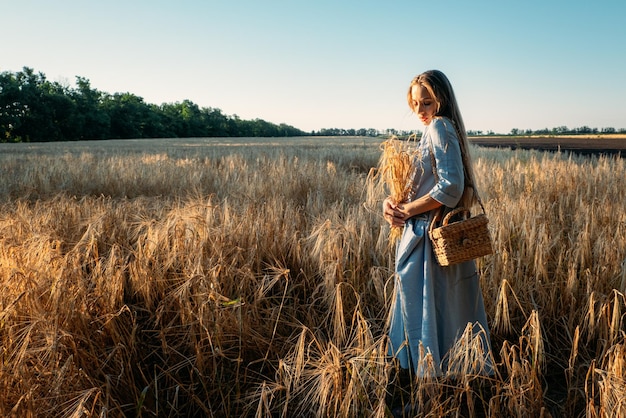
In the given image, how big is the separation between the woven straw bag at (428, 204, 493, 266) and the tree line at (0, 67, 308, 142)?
5011cm

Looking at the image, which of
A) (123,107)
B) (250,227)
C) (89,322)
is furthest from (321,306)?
(123,107)

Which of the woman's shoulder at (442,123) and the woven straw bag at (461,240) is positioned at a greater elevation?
the woman's shoulder at (442,123)

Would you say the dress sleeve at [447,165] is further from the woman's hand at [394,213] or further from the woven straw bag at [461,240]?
the woman's hand at [394,213]

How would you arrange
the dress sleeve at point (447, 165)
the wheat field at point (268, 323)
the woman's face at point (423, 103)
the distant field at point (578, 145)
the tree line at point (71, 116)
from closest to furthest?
the wheat field at point (268, 323), the dress sleeve at point (447, 165), the woman's face at point (423, 103), the distant field at point (578, 145), the tree line at point (71, 116)

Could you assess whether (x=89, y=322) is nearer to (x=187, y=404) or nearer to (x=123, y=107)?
(x=187, y=404)

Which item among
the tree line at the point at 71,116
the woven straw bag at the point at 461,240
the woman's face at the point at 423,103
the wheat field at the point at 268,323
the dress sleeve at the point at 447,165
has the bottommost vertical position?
the wheat field at the point at 268,323

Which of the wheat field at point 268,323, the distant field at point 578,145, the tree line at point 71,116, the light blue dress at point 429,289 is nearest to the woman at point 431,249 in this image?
the light blue dress at point 429,289

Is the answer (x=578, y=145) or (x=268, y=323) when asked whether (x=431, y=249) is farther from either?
(x=578, y=145)

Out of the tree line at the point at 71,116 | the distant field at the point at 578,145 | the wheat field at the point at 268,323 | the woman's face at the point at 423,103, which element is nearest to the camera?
the wheat field at the point at 268,323

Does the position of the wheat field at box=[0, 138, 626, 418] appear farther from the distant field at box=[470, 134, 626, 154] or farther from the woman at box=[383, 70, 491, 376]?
the distant field at box=[470, 134, 626, 154]

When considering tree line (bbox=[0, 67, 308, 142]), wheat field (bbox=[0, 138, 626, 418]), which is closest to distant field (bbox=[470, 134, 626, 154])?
wheat field (bbox=[0, 138, 626, 418])

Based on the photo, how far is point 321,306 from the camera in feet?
7.73

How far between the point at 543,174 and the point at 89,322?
586cm

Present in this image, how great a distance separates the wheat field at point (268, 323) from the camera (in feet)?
4.79
